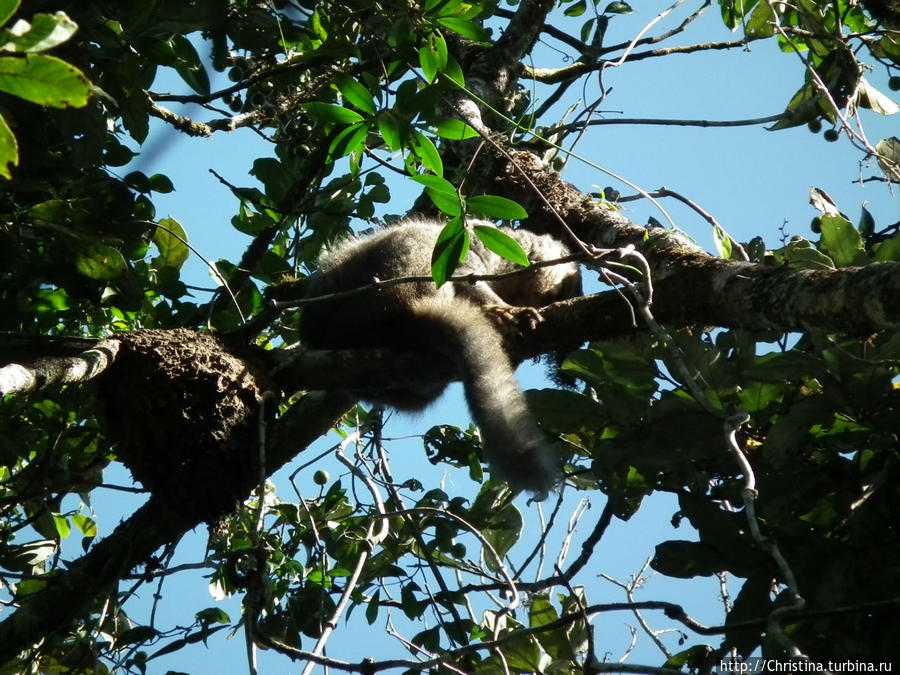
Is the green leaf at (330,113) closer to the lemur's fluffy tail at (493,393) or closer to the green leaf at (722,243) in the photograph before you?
the lemur's fluffy tail at (493,393)

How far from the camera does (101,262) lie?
3002 millimetres

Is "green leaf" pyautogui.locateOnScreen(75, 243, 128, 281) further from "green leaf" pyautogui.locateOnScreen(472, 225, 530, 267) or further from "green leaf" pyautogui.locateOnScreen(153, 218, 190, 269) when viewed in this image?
"green leaf" pyautogui.locateOnScreen(472, 225, 530, 267)

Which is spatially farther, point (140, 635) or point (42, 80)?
point (140, 635)

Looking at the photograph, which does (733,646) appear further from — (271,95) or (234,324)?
(271,95)

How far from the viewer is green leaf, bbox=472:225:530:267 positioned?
235 centimetres

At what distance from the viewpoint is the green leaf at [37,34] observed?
1.20 metres

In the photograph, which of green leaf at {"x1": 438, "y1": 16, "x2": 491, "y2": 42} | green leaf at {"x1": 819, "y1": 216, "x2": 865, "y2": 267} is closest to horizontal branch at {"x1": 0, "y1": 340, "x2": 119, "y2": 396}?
green leaf at {"x1": 438, "y1": 16, "x2": 491, "y2": 42}

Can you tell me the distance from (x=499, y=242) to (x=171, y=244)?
1879mm

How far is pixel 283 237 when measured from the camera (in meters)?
4.63

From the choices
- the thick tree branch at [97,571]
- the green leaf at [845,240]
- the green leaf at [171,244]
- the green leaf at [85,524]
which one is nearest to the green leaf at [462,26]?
the green leaf at [845,240]

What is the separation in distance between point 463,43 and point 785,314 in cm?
310

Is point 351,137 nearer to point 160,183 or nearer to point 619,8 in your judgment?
point 160,183

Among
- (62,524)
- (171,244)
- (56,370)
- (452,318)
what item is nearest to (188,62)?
(171,244)

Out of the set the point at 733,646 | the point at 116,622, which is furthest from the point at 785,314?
the point at 116,622
